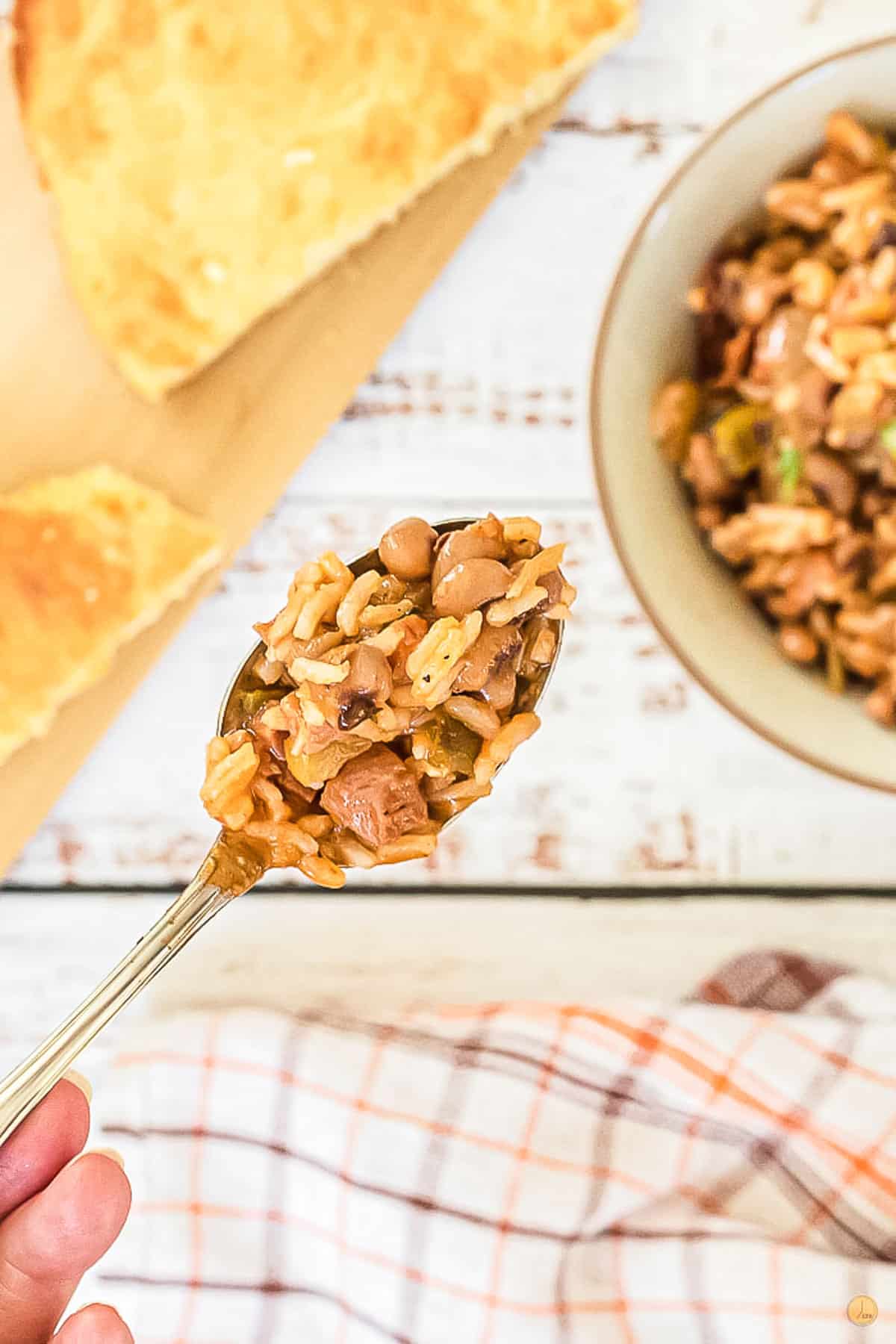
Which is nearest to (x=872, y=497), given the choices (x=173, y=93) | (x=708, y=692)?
(x=708, y=692)

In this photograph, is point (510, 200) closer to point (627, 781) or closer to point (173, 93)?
point (173, 93)

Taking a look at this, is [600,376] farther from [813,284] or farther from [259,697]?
[259,697]

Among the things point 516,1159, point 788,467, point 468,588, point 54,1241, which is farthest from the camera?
point 516,1159

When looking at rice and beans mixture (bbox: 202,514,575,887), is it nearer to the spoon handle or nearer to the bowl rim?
the spoon handle

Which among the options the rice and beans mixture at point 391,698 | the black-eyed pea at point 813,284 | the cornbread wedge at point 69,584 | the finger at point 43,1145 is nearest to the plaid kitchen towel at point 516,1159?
the finger at point 43,1145

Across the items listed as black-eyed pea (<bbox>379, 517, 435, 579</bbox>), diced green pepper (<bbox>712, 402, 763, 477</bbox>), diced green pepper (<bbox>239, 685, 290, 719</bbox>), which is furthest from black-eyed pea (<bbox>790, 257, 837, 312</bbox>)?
diced green pepper (<bbox>239, 685, 290, 719</bbox>)

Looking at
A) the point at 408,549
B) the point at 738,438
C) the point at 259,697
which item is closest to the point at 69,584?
the point at 259,697
